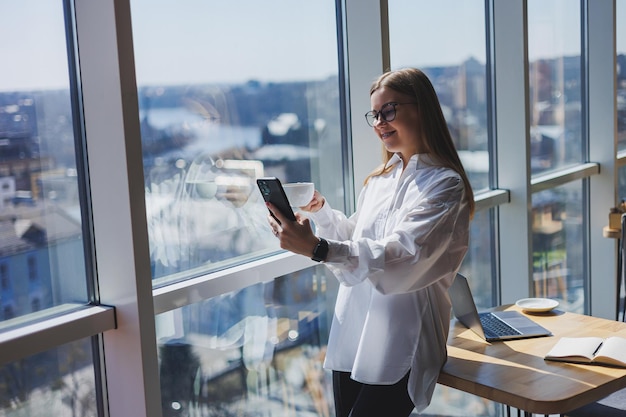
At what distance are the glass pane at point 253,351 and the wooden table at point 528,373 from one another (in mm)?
528

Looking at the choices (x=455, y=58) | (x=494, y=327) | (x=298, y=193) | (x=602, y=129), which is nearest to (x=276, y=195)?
(x=298, y=193)

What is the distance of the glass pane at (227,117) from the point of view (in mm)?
1944

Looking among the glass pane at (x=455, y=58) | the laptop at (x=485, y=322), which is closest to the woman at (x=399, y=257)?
the laptop at (x=485, y=322)

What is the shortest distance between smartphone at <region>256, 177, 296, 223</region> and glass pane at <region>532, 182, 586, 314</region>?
7.49 feet

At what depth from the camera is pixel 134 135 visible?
164 centimetres

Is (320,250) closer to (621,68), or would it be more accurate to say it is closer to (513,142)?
(513,142)

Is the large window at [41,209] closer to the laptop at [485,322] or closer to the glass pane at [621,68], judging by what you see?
the laptop at [485,322]

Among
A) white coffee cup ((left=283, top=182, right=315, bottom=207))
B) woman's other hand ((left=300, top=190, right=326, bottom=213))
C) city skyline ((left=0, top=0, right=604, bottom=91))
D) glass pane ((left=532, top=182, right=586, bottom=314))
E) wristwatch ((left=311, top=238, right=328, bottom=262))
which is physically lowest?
glass pane ((left=532, top=182, right=586, bottom=314))

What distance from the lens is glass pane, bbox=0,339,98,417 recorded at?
1646mm

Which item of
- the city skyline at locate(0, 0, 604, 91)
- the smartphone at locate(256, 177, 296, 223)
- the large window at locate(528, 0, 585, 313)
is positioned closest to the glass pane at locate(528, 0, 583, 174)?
the large window at locate(528, 0, 585, 313)

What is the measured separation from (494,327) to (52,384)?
1.23 meters

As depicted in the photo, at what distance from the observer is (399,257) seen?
5.49ft

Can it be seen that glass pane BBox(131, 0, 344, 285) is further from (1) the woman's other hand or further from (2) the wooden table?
(2) the wooden table

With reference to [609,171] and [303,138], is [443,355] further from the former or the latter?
[609,171]
